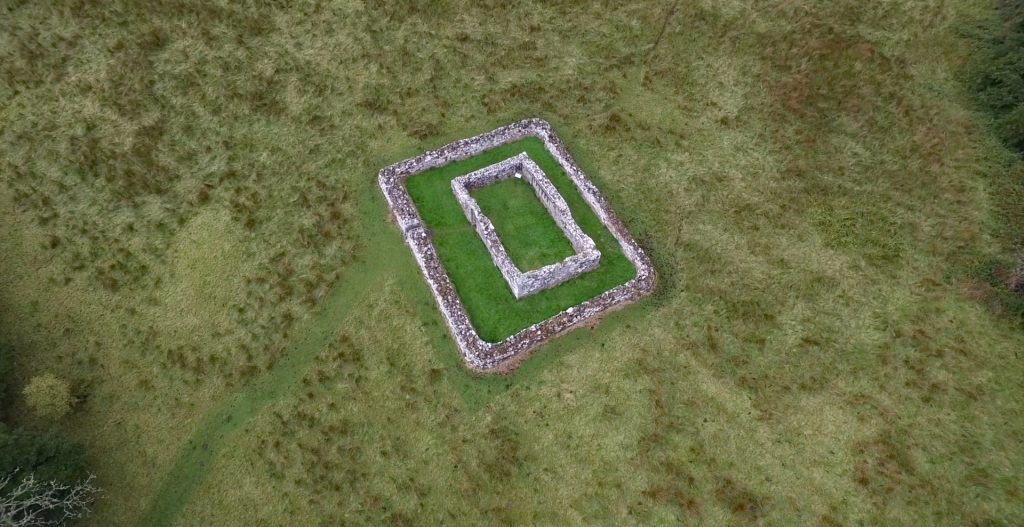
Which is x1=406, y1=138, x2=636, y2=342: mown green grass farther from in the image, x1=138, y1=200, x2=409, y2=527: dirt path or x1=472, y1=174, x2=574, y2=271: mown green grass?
x1=138, y1=200, x2=409, y2=527: dirt path

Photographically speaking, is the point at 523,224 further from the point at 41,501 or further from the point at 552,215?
the point at 41,501

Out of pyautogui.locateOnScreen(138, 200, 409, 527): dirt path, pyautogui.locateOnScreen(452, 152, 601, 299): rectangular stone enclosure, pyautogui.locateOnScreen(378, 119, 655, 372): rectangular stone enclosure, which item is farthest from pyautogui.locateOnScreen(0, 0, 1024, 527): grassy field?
pyautogui.locateOnScreen(452, 152, 601, 299): rectangular stone enclosure

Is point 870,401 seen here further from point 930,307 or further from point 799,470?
point 930,307

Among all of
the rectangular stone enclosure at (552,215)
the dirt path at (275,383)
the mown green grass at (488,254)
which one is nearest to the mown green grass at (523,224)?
the mown green grass at (488,254)

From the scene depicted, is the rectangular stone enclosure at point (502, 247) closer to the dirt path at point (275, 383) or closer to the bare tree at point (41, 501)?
the dirt path at point (275, 383)

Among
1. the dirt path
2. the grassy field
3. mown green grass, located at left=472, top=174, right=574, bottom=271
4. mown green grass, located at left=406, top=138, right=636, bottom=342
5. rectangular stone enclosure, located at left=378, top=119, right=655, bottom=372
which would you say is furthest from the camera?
mown green grass, located at left=472, top=174, right=574, bottom=271

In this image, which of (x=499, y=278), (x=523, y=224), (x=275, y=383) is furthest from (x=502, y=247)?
(x=275, y=383)
